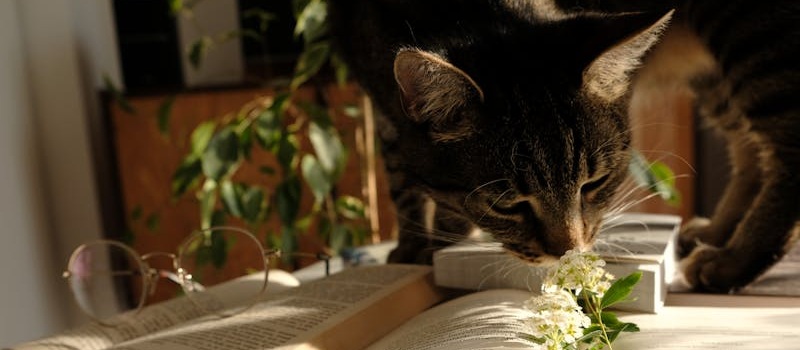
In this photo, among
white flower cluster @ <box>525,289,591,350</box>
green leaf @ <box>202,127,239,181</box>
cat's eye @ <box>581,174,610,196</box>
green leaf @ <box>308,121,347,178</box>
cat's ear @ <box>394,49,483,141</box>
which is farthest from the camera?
green leaf @ <box>308,121,347,178</box>

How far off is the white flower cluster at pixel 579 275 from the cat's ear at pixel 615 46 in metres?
0.22

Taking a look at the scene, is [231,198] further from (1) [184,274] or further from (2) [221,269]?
(1) [184,274]

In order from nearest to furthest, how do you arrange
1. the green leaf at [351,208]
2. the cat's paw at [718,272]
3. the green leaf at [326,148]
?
1. the cat's paw at [718,272]
2. the green leaf at [326,148]
3. the green leaf at [351,208]

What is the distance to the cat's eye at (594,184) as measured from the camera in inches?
31.7

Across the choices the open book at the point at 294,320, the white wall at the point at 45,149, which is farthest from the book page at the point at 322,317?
the white wall at the point at 45,149

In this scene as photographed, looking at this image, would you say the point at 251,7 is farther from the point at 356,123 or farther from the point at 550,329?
the point at 550,329

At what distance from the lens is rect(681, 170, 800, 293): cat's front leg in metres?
0.92

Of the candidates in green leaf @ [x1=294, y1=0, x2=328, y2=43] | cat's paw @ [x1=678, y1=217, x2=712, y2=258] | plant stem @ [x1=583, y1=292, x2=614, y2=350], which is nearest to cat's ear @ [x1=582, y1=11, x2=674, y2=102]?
plant stem @ [x1=583, y1=292, x2=614, y2=350]

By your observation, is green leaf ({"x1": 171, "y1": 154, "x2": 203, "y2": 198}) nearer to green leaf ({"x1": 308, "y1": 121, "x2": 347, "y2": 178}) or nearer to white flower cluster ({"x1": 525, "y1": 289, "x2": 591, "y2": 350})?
green leaf ({"x1": 308, "y1": 121, "x2": 347, "y2": 178})

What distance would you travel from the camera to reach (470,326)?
0.67 metres

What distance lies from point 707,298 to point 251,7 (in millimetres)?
1307

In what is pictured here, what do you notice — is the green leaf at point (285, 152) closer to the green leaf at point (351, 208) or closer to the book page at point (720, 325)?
the green leaf at point (351, 208)

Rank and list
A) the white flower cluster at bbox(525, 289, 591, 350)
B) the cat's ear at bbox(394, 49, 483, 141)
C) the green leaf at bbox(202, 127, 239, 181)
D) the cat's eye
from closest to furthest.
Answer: the white flower cluster at bbox(525, 289, 591, 350) < the cat's ear at bbox(394, 49, 483, 141) < the cat's eye < the green leaf at bbox(202, 127, 239, 181)

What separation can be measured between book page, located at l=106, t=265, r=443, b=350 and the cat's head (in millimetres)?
A: 130
